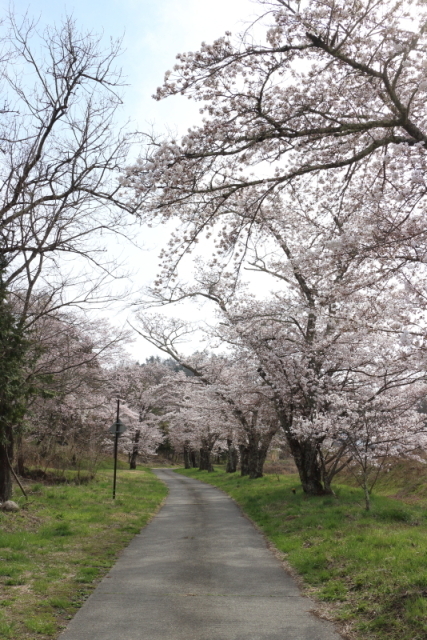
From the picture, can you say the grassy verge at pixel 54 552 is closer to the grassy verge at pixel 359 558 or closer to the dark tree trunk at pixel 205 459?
the grassy verge at pixel 359 558

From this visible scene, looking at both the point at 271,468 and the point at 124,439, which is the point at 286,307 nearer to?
the point at 271,468

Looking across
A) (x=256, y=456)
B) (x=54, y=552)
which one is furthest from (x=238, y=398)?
(x=54, y=552)

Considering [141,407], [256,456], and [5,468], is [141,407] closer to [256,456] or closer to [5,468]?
[256,456]

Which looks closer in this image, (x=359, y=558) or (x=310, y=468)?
(x=359, y=558)

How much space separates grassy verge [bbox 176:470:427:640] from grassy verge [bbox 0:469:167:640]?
296 centimetres

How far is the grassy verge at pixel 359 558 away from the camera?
5086 mm

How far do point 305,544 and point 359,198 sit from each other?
20.2 ft

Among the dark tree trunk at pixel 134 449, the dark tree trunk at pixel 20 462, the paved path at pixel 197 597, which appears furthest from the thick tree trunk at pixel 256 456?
the dark tree trunk at pixel 134 449

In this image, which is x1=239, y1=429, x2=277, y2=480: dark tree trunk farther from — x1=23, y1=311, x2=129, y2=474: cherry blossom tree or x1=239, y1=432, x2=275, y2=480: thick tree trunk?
x1=23, y1=311, x2=129, y2=474: cherry blossom tree

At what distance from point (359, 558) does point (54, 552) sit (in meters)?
4.89

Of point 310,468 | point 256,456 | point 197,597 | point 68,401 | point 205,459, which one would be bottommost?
point 197,597

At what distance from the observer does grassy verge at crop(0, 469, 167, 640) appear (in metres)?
5.22

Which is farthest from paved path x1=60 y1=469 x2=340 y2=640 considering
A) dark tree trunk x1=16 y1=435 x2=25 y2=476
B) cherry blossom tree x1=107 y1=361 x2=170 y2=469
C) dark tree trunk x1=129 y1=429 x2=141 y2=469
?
dark tree trunk x1=129 y1=429 x2=141 y2=469

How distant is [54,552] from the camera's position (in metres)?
8.27
